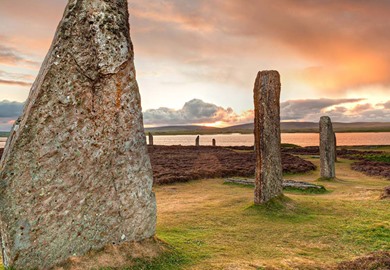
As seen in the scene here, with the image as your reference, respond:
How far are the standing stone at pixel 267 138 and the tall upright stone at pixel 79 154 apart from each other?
5.78 m

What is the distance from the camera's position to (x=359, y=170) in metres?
27.6

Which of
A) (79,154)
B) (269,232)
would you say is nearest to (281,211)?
(269,232)

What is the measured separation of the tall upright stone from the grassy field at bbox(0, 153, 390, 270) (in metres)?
1.22

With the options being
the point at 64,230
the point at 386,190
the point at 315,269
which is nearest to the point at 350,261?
the point at 315,269

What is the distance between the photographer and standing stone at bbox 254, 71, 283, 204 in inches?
476

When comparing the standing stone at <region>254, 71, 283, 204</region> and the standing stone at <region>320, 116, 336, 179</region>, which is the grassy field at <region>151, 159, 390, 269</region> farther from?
the standing stone at <region>320, 116, 336, 179</region>

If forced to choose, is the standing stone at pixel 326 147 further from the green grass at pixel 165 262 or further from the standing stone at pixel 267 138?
the green grass at pixel 165 262

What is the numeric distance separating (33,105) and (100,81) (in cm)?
124

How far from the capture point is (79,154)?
6312 mm

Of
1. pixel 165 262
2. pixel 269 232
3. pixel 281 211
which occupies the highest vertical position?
pixel 165 262

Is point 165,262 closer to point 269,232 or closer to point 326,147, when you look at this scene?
point 269,232

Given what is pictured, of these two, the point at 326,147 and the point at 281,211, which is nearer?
the point at 281,211

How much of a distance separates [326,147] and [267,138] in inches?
416

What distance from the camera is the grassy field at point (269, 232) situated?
7.22m
